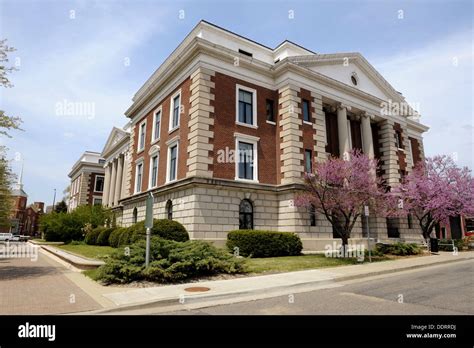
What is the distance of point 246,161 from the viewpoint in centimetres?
2381

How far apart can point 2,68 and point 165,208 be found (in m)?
13.6

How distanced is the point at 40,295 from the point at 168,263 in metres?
3.91

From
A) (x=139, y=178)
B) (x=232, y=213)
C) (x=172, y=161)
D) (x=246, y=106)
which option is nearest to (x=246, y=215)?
(x=232, y=213)

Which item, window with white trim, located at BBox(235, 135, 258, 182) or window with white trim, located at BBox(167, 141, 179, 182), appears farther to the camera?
window with white trim, located at BBox(167, 141, 179, 182)

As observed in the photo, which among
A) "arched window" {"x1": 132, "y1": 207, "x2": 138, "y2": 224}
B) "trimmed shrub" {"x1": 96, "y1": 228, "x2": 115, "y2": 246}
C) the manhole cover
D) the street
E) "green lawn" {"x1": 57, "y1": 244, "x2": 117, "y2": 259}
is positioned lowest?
the street

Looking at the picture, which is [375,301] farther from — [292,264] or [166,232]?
[166,232]

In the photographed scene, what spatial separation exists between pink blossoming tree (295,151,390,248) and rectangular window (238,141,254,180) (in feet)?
14.7

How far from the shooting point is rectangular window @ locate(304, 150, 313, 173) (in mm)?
24766

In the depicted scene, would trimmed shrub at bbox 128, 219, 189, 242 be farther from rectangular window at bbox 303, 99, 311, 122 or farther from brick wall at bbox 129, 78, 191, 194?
rectangular window at bbox 303, 99, 311, 122

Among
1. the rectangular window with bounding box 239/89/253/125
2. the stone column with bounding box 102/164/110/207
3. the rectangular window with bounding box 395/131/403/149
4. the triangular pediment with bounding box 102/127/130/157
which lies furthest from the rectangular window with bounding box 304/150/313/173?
the stone column with bounding box 102/164/110/207

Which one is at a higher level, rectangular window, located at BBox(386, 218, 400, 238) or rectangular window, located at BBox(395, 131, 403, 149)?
rectangular window, located at BBox(395, 131, 403, 149)

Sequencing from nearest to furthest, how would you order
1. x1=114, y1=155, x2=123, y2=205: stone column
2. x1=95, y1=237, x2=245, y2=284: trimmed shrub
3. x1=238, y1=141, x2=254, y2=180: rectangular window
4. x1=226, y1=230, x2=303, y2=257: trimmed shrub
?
x1=95, y1=237, x2=245, y2=284: trimmed shrub < x1=226, y1=230, x2=303, y2=257: trimmed shrub < x1=238, y1=141, x2=254, y2=180: rectangular window < x1=114, y1=155, x2=123, y2=205: stone column
